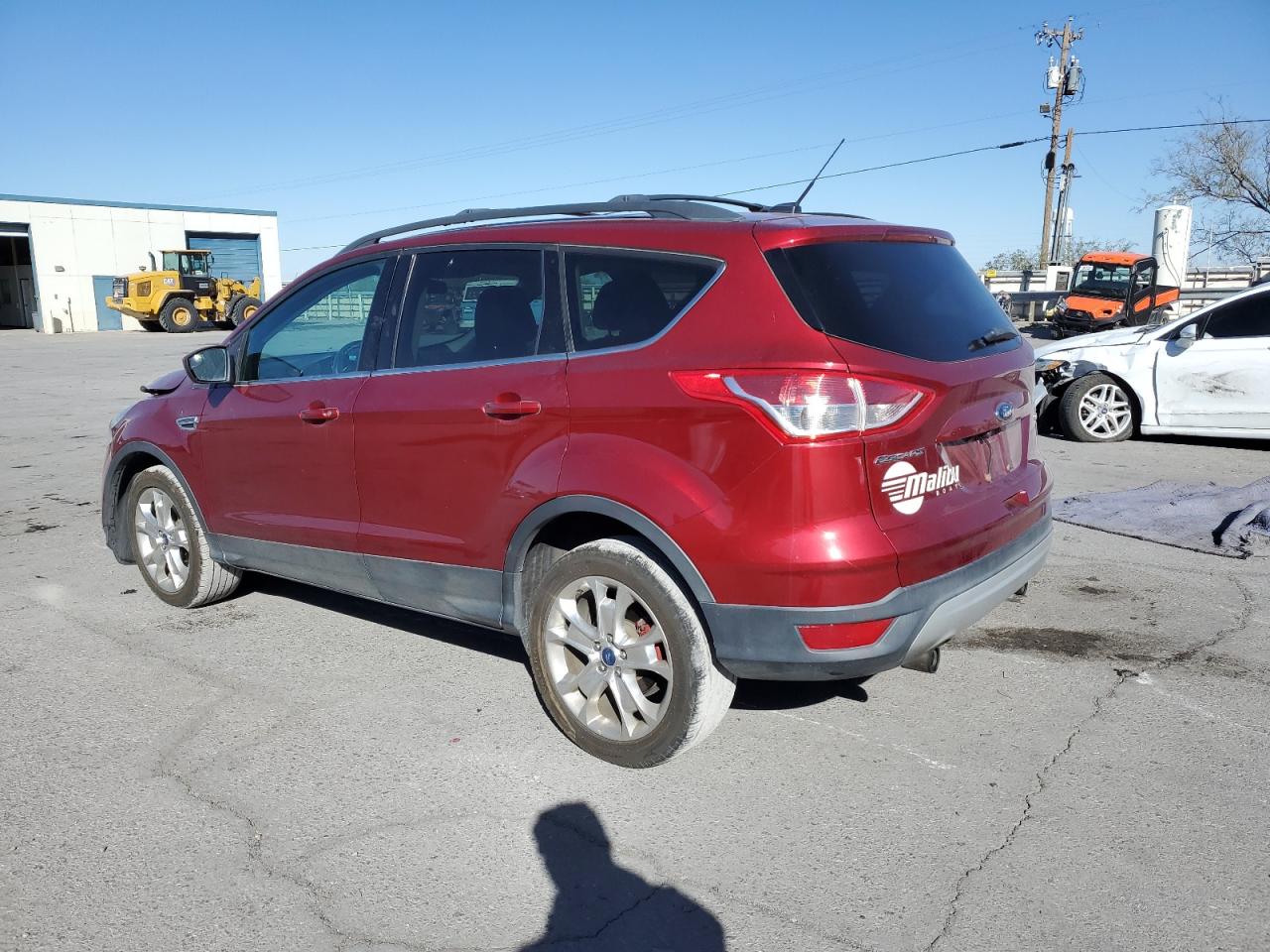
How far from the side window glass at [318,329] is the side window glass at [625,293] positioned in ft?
3.68

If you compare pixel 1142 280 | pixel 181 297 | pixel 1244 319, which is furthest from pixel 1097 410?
pixel 181 297

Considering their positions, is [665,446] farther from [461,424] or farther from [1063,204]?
[1063,204]

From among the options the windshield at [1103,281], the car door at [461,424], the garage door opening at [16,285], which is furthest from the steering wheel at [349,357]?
the garage door opening at [16,285]

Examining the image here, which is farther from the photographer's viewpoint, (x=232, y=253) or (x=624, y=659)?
(x=232, y=253)

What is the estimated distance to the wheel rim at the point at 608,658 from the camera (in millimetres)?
3340

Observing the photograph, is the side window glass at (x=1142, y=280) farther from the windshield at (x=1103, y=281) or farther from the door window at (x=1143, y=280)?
the windshield at (x=1103, y=281)

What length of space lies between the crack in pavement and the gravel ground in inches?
0.5

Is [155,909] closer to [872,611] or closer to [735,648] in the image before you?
[735,648]

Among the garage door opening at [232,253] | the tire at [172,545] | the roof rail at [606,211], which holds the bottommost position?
the tire at [172,545]

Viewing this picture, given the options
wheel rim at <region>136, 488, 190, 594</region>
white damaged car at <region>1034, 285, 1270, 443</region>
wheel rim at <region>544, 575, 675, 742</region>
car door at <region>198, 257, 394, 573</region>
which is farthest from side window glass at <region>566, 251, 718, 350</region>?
white damaged car at <region>1034, 285, 1270, 443</region>

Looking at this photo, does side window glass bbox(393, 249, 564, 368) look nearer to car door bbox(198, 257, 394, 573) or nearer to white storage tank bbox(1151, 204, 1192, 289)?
car door bbox(198, 257, 394, 573)

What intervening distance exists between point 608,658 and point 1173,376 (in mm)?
8071

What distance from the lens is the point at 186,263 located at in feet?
124

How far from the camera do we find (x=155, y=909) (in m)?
2.71
